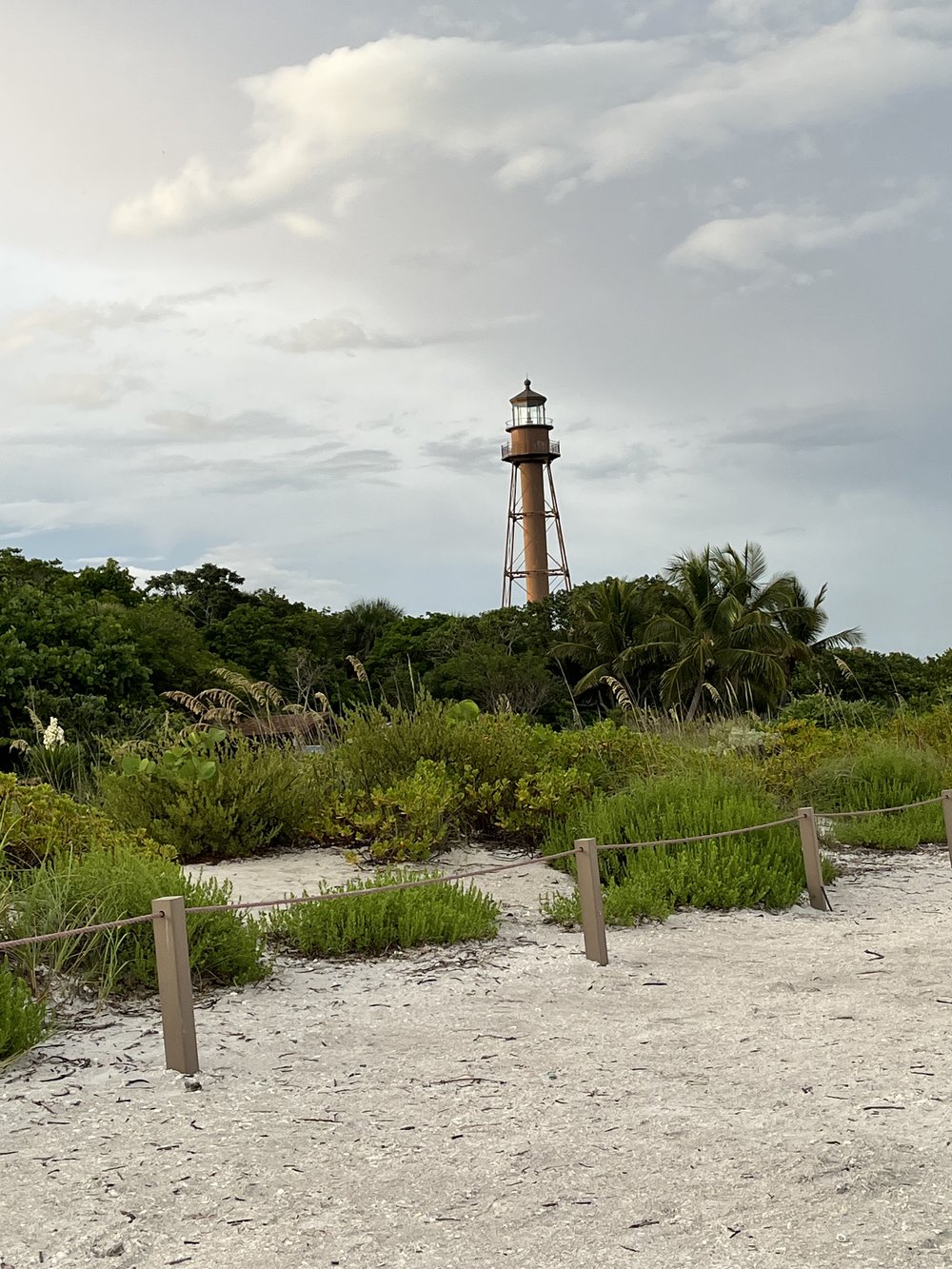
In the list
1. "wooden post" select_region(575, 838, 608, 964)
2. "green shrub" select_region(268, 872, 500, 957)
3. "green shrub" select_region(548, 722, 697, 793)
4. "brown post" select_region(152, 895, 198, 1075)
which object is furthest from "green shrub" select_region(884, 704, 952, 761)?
"brown post" select_region(152, 895, 198, 1075)

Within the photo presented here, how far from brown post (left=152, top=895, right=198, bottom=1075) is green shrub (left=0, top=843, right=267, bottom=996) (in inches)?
39.3

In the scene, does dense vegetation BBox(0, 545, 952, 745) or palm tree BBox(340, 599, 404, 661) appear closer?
dense vegetation BBox(0, 545, 952, 745)

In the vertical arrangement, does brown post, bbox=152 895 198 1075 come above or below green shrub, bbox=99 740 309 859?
below

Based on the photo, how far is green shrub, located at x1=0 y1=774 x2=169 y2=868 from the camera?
7.98 m

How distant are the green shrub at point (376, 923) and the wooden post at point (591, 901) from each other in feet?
2.48

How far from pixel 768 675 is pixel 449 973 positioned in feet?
99.6

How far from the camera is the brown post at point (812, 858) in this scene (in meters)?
8.68

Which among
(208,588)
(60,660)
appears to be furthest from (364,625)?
(60,660)

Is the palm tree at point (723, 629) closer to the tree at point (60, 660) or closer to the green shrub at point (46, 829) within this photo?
the tree at point (60, 660)

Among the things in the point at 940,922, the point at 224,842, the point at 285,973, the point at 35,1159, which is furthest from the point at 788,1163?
the point at 224,842

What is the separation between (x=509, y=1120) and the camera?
448 centimetres

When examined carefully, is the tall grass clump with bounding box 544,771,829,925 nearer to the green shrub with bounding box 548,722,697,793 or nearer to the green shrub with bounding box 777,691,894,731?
the green shrub with bounding box 548,722,697,793

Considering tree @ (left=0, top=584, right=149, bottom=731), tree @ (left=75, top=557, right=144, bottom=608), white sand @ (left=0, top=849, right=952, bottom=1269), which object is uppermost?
tree @ (left=75, top=557, right=144, bottom=608)

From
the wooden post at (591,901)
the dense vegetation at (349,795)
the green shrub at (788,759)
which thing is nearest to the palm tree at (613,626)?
the dense vegetation at (349,795)
